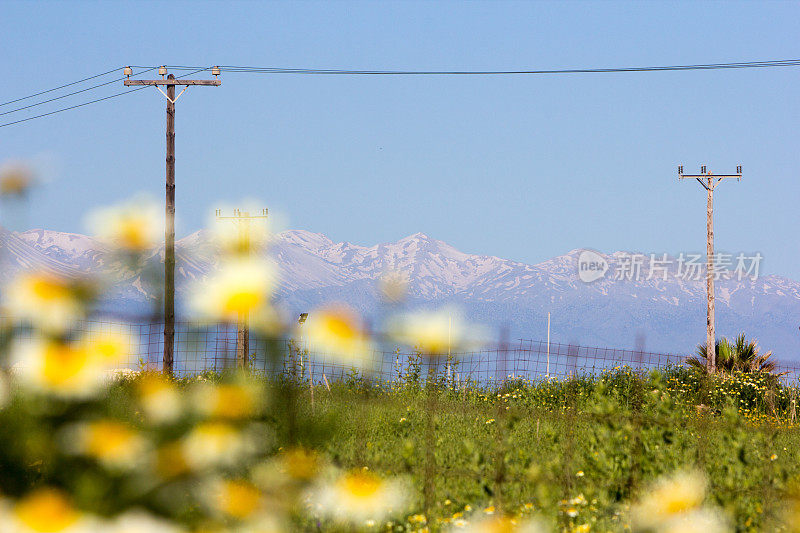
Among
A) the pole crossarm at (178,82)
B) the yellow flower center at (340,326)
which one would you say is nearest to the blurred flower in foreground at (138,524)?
the yellow flower center at (340,326)

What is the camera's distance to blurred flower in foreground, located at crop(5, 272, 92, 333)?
1146 millimetres

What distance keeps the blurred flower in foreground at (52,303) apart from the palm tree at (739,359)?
15.6m

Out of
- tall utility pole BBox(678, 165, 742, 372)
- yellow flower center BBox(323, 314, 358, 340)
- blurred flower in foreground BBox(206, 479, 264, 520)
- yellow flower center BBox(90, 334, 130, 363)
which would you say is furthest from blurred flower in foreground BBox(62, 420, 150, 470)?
tall utility pole BBox(678, 165, 742, 372)

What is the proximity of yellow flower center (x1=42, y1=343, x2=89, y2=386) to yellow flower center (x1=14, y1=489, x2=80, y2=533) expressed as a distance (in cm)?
17

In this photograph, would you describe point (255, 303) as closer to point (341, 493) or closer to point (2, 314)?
point (2, 314)

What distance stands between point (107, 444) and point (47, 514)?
0.40 feet

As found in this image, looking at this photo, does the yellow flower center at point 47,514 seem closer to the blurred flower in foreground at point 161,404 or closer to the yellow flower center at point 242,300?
the blurred flower in foreground at point 161,404

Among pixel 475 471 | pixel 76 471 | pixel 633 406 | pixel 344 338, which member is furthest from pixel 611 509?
pixel 633 406

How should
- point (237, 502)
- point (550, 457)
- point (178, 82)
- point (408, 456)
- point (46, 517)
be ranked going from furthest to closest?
point (178, 82), point (550, 457), point (408, 456), point (237, 502), point (46, 517)

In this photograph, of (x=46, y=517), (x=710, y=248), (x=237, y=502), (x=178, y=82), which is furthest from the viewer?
(x=710, y=248)

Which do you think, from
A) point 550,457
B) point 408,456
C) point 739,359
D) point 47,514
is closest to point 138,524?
point 47,514

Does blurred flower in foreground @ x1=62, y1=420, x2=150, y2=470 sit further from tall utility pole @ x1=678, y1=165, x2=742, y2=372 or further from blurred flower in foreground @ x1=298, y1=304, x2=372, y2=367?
tall utility pole @ x1=678, y1=165, x2=742, y2=372

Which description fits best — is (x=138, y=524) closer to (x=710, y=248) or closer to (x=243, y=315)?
(x=243, y=315)

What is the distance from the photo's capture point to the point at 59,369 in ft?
3.68
